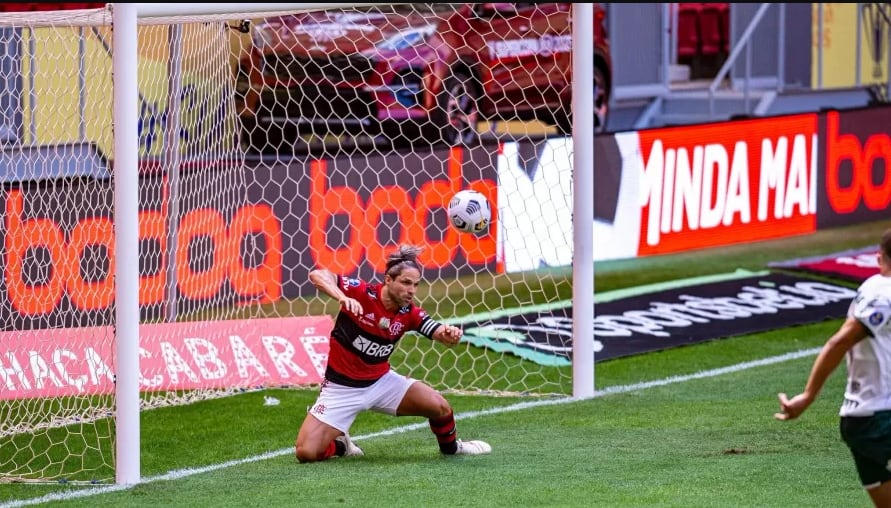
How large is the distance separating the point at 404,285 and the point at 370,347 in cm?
41

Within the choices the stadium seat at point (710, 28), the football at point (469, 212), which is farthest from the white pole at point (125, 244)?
the stadium seat at point (710, 28)

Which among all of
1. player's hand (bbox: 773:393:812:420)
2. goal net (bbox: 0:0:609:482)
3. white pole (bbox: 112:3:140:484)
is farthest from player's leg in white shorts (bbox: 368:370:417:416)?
player's hand (bbox: 773:393:812:420)

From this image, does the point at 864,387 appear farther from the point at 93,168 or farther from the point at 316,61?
the point at 316,61

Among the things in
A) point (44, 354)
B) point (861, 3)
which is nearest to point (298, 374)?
point (44, 354)

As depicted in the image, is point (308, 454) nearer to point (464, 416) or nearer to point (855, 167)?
point (464, 416)

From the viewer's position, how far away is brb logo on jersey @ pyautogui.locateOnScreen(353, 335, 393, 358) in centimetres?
746

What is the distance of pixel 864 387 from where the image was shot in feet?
17.9

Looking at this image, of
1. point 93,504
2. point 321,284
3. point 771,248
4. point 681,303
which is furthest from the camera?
point 771,248

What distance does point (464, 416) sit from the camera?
8.81 metres

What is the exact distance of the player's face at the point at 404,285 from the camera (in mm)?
7293

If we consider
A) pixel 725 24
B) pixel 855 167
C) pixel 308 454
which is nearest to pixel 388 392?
pixel 308 454

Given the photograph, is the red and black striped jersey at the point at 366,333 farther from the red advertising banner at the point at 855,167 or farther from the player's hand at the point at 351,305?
the red advertising banner at the point at 855,167

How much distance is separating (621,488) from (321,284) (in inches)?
68.7

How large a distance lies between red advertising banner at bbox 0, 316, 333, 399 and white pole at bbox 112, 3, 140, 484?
58.9 inches
